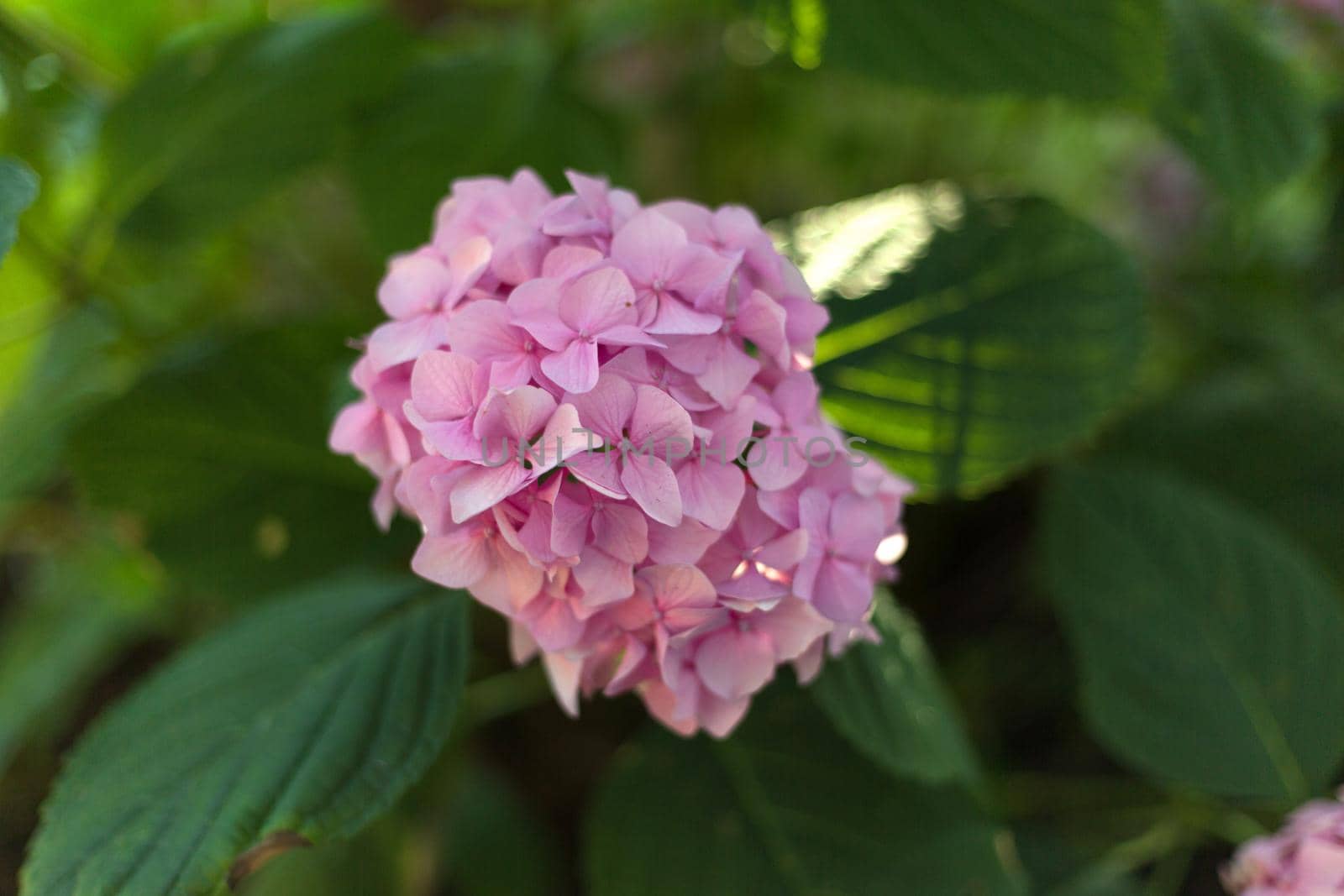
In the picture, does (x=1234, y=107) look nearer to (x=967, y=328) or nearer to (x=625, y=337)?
(x=967, y=328)

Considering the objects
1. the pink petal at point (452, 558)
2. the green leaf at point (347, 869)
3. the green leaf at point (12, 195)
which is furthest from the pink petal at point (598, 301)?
the green leaf at point (347, 869)

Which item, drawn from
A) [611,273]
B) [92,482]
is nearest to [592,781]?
[92,482]

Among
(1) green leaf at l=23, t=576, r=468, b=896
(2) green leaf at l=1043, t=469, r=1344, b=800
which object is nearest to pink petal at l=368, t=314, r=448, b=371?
(1) green leaf at l=23, t=576, r=468, b=896

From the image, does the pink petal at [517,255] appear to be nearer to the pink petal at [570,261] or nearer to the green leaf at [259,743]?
the pink petal at [570,261]

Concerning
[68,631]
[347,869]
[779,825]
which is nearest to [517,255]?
[779,825]

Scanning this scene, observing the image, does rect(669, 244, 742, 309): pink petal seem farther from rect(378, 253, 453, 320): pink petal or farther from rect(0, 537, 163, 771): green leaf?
rect(0, 537, 163, 771): green leaf

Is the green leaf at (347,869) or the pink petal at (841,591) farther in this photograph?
the green leaf at (347,869)

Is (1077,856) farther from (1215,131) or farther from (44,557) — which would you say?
(44,557)
